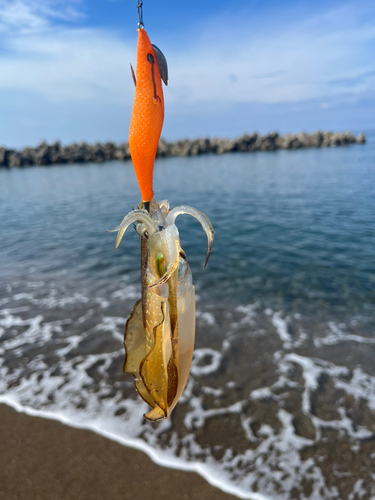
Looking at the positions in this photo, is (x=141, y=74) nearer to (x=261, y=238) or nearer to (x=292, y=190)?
(x=261, y=238)

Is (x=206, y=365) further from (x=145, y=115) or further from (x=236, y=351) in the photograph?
(x=145, y=115)

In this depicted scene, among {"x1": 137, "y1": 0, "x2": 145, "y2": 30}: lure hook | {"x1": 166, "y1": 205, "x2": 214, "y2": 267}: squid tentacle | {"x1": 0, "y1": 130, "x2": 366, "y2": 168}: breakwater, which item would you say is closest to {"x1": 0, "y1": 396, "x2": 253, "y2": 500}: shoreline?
{"x1": 166, "y1": 205, "x2": 214, "y2": 267}: squid tentacle

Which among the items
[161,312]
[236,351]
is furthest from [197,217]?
[236,351]

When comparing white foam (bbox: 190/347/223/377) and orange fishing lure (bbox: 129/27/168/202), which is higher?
orange fishing lure (bbox: 129/27/168/202)

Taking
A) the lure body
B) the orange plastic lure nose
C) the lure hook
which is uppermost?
the lure hook

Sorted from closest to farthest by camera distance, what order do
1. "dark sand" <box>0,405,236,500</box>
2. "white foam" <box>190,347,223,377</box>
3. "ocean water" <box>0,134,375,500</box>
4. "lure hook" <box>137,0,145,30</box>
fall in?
"lure hook" <box>137,0,145,30</box>, "dark sand" <box>0,405,236,500</box>, "ocean water" <box>0,134,375,500</box>, "white foam" <box>190,347,223,377</box>

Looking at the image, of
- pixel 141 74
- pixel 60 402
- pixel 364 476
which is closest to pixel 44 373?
pixel 60 402

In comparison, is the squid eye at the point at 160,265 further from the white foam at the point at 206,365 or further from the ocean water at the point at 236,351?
the white foam at the point at 206,365

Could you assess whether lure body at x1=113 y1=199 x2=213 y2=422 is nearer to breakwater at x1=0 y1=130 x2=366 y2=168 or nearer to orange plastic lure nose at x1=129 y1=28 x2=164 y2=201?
orange plastic lure nose at x1=129 y1=28 x2=164 y2=201
